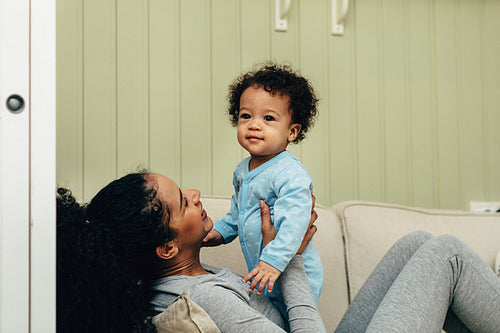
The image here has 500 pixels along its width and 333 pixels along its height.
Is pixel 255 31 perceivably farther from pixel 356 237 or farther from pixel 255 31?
pixel 356 237

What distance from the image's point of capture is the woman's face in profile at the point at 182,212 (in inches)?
40.6

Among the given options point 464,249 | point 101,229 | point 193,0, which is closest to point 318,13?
point 193,0

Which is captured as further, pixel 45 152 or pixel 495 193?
pixel 495 193

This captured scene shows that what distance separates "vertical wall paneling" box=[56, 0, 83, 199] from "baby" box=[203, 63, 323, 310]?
721 millimetres

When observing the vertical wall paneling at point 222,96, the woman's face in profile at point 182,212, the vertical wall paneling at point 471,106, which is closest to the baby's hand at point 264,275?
the woman's face in profile at point 182,212

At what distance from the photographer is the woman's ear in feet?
3.33

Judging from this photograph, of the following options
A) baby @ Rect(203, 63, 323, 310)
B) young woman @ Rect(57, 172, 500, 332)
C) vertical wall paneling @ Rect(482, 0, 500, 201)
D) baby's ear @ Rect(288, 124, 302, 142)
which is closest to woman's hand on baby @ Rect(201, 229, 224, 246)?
baby @ Rect(203, 63, 323, 310)

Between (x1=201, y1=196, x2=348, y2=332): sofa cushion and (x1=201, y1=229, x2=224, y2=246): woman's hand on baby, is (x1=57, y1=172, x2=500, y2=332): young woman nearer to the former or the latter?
(x1=201, y1=229, x2=224, y2=246): woman's hand on baby

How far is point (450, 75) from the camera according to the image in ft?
7.27

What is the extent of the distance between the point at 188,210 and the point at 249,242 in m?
0.22

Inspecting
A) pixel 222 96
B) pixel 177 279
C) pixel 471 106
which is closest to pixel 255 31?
pixel 222 96

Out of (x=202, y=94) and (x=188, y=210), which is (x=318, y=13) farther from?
(x=188, y=210)

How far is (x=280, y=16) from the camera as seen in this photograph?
6.61 feet

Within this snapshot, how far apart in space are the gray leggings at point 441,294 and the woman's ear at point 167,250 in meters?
0.43
